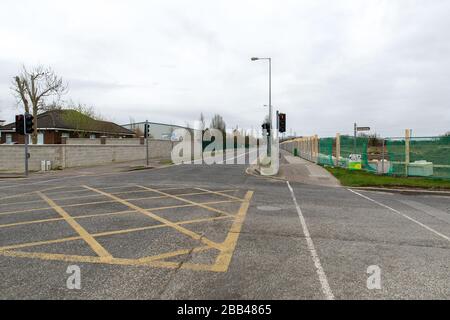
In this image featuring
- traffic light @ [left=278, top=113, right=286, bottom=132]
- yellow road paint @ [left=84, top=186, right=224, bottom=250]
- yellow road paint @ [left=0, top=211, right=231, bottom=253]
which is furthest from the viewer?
traffic light @ [left=278, top=113, right=286, bottom=132]

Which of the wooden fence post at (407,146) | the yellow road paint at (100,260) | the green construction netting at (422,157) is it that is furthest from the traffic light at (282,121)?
the yellow road paint at (100,260)

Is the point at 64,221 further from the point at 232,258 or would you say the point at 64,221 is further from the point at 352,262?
the point at 352,262

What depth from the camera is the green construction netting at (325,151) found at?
Result: 79.8 feet

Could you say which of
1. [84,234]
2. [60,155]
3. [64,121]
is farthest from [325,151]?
[64,121]

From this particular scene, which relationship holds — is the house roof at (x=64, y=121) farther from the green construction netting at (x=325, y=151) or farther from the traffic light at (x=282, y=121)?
the green construction netting at (x=325, y=151)

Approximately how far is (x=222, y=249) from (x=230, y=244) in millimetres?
295

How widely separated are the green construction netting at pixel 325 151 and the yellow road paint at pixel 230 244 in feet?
59.1

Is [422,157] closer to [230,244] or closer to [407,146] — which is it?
[407,146]

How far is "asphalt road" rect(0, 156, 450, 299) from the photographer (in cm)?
370

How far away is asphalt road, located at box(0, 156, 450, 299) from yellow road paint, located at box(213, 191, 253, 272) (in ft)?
0.06

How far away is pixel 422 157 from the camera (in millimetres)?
16031

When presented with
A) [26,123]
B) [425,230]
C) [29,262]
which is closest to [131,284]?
[29,262]

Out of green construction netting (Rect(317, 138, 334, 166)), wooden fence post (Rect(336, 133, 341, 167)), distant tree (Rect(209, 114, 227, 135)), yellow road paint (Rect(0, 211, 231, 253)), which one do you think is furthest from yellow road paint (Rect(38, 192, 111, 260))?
distant tree (Rect(209, 114, 227, 135))

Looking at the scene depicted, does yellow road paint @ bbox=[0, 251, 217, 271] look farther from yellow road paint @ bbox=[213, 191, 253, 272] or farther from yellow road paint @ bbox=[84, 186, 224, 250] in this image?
yellow road paint @ bbox=[84, 186, 224, 250]
